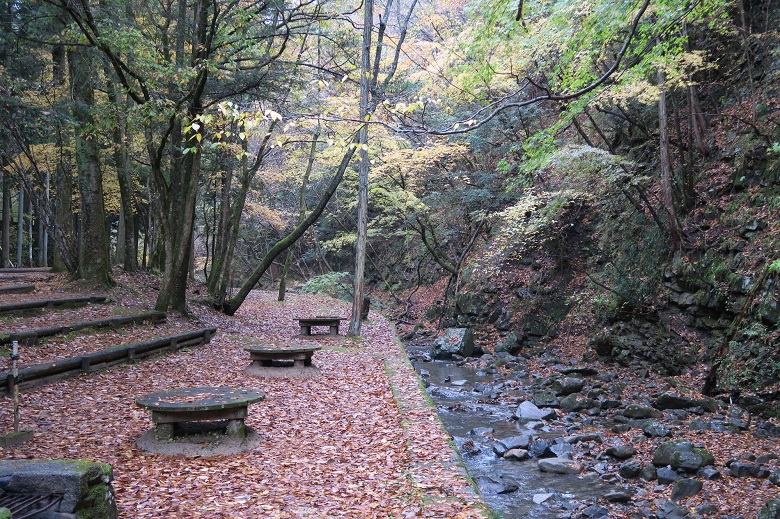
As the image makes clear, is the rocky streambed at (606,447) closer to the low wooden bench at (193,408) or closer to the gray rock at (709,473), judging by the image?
the gray rock at (709,473)

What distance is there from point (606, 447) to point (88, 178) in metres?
13.0

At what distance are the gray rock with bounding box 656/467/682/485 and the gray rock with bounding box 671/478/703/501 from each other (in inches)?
12.4

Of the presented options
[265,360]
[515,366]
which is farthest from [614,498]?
[515,366]

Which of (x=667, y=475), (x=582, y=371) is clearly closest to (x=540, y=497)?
(x=667, y=475)

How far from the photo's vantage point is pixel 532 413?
9.70 m

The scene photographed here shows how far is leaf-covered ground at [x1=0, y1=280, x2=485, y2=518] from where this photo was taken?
4.40 metres

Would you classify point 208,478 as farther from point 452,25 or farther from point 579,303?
point 452,25

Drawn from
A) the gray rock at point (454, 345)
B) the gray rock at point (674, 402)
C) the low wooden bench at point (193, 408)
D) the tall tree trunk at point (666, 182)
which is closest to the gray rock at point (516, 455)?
the gray rock at point (674, 402)

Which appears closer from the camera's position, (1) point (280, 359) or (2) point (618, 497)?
(2) point (618, 497)

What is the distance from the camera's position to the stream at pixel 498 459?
625 centimetres

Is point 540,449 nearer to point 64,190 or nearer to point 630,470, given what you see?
point 630,470

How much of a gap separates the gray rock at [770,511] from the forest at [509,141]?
143 inches

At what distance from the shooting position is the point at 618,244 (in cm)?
1470

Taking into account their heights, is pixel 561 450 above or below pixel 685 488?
below
